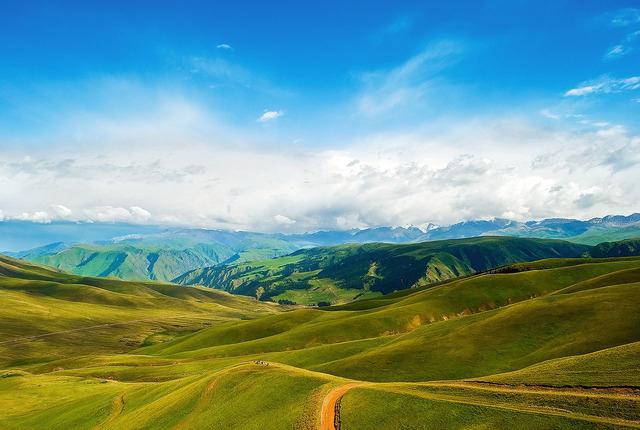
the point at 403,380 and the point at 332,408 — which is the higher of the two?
the point at 332,408

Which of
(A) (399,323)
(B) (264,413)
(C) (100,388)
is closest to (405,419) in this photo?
(B) (264,413)

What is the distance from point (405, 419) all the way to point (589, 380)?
17.7 m

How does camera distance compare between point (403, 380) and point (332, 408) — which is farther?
point (403, 380)

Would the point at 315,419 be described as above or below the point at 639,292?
below

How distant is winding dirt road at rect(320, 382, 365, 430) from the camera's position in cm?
3738

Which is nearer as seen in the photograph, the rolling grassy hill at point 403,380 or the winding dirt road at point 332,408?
the rolling grassy hill at point 403,380

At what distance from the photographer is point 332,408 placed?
133 feet

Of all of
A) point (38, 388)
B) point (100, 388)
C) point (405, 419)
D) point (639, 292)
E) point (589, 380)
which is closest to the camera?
point (405, 419)

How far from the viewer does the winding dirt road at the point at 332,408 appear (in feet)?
123

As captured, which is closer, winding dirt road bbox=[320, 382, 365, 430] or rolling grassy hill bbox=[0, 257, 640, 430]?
rolling grassy hill bbox=[0, 257, 640, 430]

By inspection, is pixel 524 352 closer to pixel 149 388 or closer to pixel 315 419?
pixel 315 419

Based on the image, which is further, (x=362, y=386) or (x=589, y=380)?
(x=362, y=386)

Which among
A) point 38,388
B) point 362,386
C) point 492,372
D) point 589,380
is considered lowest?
point 38,388

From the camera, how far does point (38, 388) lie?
102125mm
